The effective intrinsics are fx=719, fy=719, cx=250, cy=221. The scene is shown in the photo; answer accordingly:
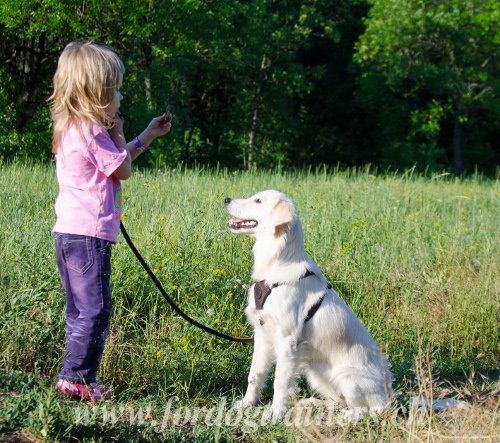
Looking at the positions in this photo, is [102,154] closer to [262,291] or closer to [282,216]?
[282,216]

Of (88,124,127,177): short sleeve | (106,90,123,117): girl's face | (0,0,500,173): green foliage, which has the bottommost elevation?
(0,0,500,173): green foliage

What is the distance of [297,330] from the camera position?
14.4ft

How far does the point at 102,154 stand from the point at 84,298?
2.71ft

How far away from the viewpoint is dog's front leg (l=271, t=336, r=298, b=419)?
4371mm

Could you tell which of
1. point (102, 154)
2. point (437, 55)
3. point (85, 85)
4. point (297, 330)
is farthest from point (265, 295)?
point (437, 55)

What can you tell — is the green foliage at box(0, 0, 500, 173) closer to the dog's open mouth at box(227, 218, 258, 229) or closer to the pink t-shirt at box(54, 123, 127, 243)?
the dog's open mouth at box(227, 218, 258, 229)

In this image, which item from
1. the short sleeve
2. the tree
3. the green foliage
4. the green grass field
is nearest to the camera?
the short sleeve

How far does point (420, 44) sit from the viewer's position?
2483 cm

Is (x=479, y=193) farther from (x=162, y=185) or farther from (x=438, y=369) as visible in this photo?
(x=438, y=369)

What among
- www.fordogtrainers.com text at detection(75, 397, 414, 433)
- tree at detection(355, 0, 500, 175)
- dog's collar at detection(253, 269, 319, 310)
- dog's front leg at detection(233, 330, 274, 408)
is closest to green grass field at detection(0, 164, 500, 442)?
www.fordogtrainers.com text at detection(75, 397, 414, 433)

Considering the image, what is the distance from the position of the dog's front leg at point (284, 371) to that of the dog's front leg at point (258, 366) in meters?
0.18

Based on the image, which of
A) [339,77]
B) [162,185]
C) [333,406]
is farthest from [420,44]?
[333,406]

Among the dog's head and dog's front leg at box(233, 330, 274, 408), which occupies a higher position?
the dog's head

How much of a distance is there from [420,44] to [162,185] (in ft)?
59.2
